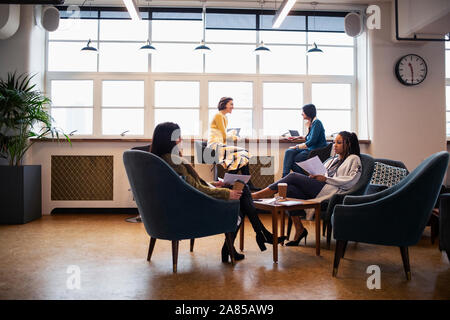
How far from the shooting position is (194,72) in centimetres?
593

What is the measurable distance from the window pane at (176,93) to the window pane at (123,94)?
28cm

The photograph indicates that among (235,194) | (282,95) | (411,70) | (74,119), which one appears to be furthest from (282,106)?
(235,194)

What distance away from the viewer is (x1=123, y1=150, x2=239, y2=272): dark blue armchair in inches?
99.6

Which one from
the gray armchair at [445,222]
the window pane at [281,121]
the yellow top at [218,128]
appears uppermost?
the window pane at [281,121]

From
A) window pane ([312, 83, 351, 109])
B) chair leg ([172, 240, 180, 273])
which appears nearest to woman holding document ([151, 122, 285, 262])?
chair leg ([172, 240, 180, 273])

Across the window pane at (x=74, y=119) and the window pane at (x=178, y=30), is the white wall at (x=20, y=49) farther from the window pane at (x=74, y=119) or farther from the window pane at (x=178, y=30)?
the window pane at (x=178, y=30)

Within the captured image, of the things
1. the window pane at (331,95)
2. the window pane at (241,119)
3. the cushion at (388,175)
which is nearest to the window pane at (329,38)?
the window pane at (331,95)

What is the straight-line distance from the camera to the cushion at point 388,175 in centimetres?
400

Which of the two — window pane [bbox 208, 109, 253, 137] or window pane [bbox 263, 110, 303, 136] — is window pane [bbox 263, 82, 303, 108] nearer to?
window pane [bbox 263, 110, 303, 136]

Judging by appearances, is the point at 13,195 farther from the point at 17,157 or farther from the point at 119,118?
the point at 119,118

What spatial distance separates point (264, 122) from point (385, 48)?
7.06ft

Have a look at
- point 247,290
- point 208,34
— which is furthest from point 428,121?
point 247,290

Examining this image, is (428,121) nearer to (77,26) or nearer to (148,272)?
(148,272)
